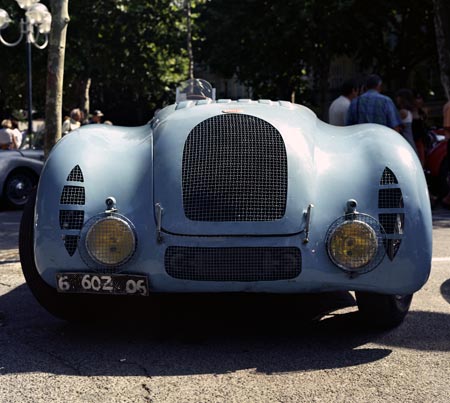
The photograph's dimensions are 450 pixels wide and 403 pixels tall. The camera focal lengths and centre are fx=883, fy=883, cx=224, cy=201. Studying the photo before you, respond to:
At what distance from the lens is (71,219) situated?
14.2 ft

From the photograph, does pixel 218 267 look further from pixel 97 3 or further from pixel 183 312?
pixel 97 3

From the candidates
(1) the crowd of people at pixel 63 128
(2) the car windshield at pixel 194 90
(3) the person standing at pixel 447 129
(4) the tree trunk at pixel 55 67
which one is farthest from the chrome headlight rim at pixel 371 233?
(1) the crowd of people at pixel 63 128

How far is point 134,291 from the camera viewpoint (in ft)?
14.0

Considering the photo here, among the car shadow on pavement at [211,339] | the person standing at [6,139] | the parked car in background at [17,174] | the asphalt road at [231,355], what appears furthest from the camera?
the person standing at [6,139]

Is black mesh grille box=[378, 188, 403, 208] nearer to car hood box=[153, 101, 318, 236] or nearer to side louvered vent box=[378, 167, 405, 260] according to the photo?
side louvered vent box=[378, 167, 405, 260]

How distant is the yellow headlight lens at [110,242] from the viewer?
426 centimetres

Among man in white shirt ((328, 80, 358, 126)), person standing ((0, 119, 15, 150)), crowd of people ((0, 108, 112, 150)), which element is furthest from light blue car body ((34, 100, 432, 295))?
person standing ((0, 119, 15, 150))

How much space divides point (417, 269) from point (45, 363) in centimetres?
184

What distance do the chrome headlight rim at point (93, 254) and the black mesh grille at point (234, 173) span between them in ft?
0.97

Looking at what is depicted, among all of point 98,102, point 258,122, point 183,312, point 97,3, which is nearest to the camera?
point 258,122

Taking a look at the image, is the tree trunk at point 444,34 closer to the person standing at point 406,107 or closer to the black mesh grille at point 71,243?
the person standing at point 406,107

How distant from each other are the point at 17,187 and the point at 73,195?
9.24 meters

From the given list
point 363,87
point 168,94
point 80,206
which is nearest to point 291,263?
point 80,206

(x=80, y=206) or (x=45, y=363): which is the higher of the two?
(x=80, y=206)
